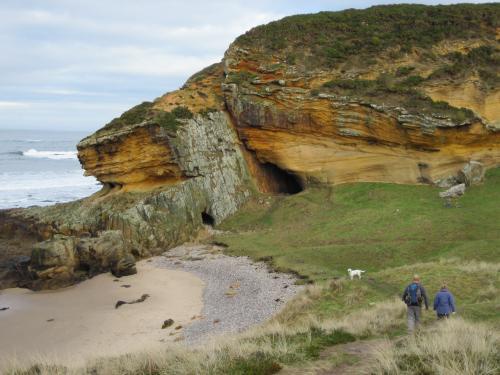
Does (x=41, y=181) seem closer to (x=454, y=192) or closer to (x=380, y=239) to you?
(x=380, y=239)

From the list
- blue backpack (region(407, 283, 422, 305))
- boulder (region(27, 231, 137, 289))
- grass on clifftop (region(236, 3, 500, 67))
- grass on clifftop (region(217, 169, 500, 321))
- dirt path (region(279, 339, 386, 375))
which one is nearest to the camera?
dirt path (region(279, 339, 386, 375))

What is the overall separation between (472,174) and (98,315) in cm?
2814

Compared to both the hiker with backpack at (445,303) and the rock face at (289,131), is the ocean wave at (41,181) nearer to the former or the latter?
the rock face at (289,131)

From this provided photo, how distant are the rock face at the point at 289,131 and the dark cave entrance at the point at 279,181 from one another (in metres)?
0.11

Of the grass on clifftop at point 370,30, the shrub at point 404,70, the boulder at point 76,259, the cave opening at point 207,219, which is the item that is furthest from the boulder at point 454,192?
the boulder at point 76,259

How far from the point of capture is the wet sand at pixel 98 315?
63.2 feet

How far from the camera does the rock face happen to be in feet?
118

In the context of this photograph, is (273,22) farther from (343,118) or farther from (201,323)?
(201,323)

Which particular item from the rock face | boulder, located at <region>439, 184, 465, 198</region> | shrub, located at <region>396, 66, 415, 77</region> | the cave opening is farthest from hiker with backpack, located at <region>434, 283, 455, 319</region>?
shrub, located at <region>396, 66, 415, 77</region>

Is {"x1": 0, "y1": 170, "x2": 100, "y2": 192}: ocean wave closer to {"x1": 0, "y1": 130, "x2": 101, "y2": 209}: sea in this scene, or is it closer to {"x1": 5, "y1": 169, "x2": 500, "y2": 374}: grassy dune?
{"x1": 0, "y1": 130, "x2": 101, "y2": 209}: sea

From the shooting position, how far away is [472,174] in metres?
37.1

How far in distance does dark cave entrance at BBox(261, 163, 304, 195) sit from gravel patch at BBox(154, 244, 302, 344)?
12.8m

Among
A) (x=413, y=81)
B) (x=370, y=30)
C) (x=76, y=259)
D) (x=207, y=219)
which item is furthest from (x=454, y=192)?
(x=76, y=259)

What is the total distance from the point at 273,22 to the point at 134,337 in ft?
128
